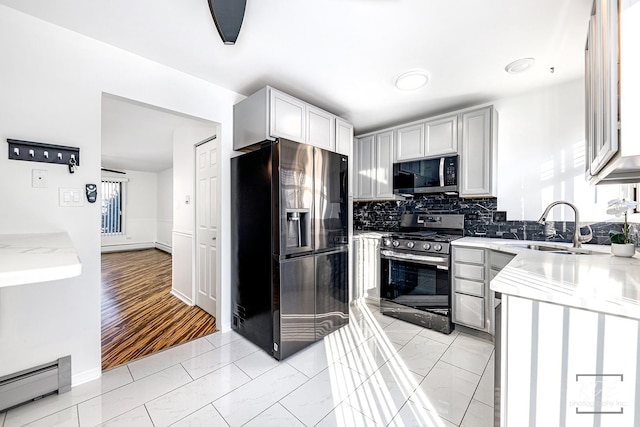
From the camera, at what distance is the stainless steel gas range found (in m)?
2.58

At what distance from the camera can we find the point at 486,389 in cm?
175

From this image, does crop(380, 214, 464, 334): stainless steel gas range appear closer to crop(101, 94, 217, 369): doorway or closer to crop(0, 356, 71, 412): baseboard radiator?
crop(101, 94, 217, 369): doorway

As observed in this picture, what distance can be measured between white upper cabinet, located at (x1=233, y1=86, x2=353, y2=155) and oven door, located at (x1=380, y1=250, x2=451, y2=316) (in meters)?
1.52

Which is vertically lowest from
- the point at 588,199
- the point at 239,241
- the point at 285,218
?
the point at 239,241

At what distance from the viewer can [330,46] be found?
190cm

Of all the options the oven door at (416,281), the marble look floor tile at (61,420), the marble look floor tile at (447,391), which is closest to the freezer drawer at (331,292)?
the oven door at (416,281)

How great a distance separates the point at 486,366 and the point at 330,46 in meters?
2.77

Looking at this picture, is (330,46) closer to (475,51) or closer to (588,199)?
(475,51)

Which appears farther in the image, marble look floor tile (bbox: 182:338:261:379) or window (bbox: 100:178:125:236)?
window (bbox: 100:178:125:236)

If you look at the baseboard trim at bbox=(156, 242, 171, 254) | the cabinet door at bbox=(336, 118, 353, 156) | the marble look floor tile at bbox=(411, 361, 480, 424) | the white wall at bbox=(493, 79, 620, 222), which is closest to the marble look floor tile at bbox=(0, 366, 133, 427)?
the marble look floor tile at bbox=(411, 361, 480, 424)

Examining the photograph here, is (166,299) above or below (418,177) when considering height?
below

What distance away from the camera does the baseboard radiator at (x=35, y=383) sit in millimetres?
1499

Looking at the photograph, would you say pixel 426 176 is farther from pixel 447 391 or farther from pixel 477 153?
pixel 447 391

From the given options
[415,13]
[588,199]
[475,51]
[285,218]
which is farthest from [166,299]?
[588,199]
